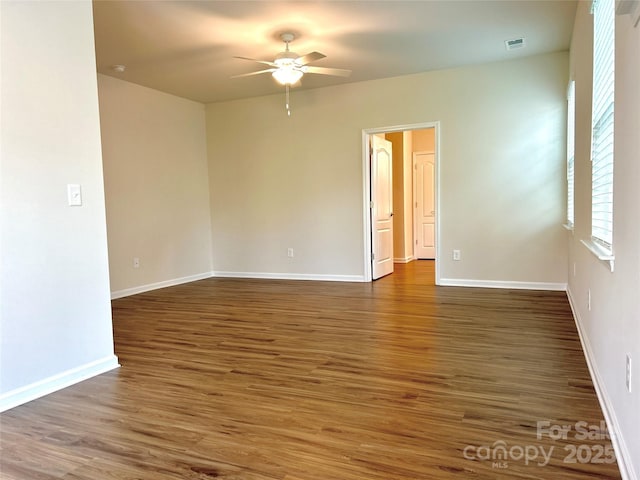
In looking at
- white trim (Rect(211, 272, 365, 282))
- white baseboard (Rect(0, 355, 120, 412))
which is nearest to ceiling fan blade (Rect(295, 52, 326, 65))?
white baseboard (Rect(0, 355, 120, 412))

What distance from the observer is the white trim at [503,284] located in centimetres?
501

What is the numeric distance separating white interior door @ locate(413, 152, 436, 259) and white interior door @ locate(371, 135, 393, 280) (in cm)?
205

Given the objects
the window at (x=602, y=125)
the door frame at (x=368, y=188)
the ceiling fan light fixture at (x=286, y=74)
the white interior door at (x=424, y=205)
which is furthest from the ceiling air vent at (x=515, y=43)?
the white interior door at (x=424, y=205)

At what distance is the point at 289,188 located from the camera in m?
6.31

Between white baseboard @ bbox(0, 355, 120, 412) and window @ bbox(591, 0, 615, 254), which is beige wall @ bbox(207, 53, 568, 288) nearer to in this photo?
window @ bbox(591, 0, 615, 254)

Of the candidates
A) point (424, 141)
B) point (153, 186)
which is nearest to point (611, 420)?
point (153, 186)

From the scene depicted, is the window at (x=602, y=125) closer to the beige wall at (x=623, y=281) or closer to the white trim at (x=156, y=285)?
the beige wall at (x=623, y=281)

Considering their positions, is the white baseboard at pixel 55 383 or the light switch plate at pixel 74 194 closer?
the white baseboard at pixel 55 383

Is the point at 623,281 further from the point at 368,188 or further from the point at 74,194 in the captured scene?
the point at 368,188

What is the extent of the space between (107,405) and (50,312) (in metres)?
0.66

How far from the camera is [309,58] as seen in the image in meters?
3.81

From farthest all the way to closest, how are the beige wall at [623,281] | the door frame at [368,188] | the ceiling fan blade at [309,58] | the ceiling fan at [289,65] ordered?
the door frame at [368,188] < the ceiling fan at [289,65] < the ceiling fan blade at [309,58] < the beige wall at [623,281]

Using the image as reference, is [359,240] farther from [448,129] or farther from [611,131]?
[611,131]

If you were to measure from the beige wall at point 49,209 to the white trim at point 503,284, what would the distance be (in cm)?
400
